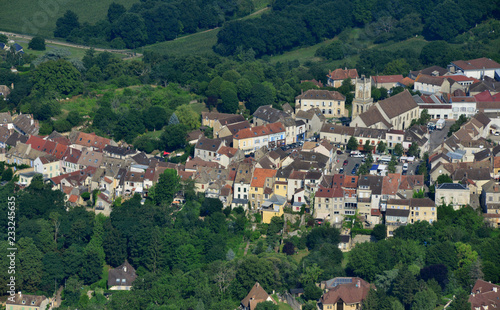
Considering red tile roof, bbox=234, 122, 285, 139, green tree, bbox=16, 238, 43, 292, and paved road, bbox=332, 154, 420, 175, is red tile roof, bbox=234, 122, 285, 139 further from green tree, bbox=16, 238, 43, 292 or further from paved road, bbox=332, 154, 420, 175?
green tree, bbox=16, 238, 43, 292

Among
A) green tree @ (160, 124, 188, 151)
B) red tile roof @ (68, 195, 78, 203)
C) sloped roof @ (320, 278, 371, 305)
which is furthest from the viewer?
green tree @ (160, 124, 188, 151)

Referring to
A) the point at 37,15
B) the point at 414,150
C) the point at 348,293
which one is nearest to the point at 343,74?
the point at 414,150

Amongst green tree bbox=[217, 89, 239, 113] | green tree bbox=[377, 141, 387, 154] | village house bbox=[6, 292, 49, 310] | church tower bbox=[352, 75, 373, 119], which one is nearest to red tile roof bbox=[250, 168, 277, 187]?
green tree bbox=[377, 141, 387, 154]

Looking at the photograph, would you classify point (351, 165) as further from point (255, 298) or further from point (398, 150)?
point (255, 298)

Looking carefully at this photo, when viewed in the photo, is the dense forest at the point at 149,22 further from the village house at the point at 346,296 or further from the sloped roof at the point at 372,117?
the village house at the point at 346,296

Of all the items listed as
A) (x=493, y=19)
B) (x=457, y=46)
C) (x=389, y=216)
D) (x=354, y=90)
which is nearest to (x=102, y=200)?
(x=389, y=216)

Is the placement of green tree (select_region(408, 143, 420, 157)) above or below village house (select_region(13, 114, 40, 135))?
below
